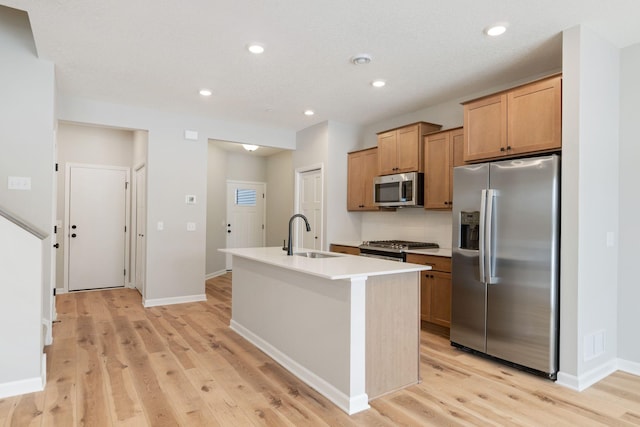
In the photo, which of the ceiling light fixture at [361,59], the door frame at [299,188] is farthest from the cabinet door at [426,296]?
the ceiling light fixture at [361,59]

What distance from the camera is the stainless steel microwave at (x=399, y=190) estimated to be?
4469 millimetres

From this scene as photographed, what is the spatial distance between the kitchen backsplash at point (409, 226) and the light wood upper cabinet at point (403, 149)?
624mm

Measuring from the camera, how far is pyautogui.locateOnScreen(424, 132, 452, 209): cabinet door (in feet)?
13.6

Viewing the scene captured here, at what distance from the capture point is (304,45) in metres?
3.09

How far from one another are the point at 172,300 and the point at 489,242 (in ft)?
13.6

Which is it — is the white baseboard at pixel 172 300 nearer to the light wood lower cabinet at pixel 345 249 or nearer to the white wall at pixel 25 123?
the white wall at pixel 25 123

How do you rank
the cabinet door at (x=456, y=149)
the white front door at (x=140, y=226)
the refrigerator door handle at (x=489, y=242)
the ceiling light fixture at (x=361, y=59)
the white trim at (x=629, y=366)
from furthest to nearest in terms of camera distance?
1. the white front door at (x=140, y=226)
2. the cabinet door at (x=456, y=149)
3. the ceiling light fixture at (x=361, y=59)
4. the refrigerator door handle at (x=489, y=242)
5. the white trim at (x=629, y=366)

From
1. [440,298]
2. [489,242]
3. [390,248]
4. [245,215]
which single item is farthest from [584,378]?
[245,215]

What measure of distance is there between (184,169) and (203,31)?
2.76 meters

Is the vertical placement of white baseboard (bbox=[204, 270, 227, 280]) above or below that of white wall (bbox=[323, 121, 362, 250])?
below

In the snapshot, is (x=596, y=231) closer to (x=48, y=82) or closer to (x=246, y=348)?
(x=246, y=348)

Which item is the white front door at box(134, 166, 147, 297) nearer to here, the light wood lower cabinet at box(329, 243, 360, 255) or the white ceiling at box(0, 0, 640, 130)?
the white ceiling at box(0, 0, 640, 130)

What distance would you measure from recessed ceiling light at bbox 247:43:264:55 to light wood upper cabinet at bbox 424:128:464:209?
2.17 meters

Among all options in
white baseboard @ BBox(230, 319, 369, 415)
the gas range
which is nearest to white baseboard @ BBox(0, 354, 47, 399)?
white baseboard @ BBox(230, 319, 369, 415)
